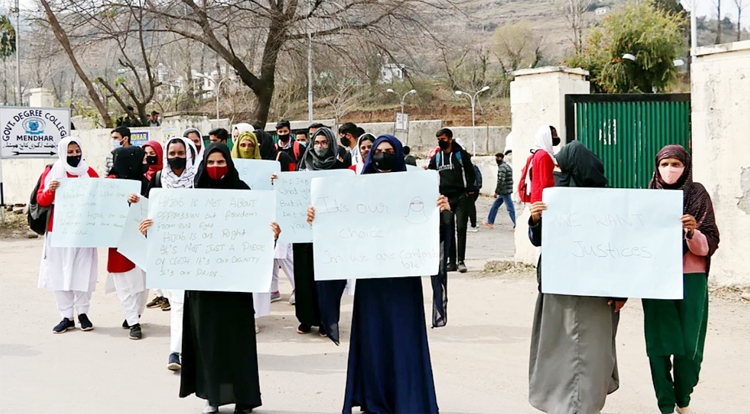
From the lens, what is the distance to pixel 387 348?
4.61 metres

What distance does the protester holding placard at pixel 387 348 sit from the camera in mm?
4539

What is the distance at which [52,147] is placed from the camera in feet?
54.2

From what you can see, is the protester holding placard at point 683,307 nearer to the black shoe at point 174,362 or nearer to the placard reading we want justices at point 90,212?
the black shoe at point 174,362

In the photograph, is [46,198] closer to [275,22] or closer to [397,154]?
[397,154]

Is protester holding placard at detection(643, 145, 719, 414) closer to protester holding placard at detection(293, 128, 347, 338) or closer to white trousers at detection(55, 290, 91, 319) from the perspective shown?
protester holding placard at detection(293, 128, 347, 338)

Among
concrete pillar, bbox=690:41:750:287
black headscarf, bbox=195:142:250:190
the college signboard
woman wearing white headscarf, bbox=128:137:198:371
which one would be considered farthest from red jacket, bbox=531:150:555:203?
the college signboard

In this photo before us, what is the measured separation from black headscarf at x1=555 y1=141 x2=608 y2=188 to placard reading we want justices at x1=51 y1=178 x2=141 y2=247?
3.99 m

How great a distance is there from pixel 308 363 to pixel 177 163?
188 cm

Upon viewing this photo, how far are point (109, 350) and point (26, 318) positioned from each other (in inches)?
79.3

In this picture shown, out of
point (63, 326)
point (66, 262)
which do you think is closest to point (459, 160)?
point (66, 262)

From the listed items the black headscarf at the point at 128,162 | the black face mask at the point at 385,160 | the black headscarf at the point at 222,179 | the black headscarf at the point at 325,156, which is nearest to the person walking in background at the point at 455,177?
the black headscarf at the point at 325,156

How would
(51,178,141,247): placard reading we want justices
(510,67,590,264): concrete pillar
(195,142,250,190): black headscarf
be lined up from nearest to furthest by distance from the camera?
(195,142,250,190): black headscarf → (51,178,141,247): placard reading we want justices → (510,67,590,264): concrete pillar

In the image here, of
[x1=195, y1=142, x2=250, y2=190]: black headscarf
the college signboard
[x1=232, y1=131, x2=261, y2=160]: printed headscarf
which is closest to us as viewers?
[x1=195, y1=142, x2=250, y2=190]: black headscarf

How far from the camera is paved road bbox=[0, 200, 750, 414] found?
5172mm
